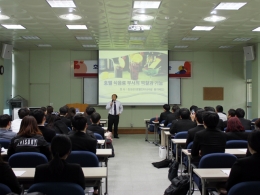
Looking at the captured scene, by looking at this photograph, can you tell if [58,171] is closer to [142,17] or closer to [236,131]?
[236,131]

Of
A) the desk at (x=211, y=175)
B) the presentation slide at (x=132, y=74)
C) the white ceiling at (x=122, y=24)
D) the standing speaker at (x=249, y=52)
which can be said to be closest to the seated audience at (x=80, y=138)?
the desk at (x=211, y=175)

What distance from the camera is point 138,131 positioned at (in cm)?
1165

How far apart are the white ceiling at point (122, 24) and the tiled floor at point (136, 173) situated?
132 inches

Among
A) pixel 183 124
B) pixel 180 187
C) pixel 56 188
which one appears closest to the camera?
pixel 56 188

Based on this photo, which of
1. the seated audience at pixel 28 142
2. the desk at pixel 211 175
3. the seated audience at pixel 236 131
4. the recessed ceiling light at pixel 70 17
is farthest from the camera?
the recessed ceiling light at pixel 70 17

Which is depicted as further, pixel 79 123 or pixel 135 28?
pixel 135 28

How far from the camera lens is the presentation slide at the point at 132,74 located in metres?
11.2

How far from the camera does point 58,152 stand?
2348mm

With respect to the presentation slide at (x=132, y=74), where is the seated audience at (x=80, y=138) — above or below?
below

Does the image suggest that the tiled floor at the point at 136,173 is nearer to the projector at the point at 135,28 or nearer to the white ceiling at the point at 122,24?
the projector at the point at 135,28

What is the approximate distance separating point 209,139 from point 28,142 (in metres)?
2.29

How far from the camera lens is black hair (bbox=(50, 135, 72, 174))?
2.29m

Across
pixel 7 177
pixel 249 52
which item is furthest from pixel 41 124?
pixel 249 52

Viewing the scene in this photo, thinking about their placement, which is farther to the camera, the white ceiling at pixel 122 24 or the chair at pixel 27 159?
the white ceiling at pixel 122 24
